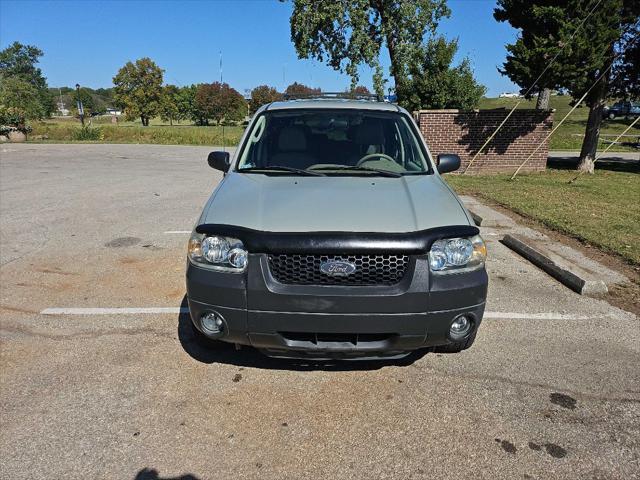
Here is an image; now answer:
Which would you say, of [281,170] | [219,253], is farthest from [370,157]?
[219,253]

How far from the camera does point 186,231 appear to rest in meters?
7.13

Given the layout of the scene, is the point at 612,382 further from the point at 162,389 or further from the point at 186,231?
the point at 186,231

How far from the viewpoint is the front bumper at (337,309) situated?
2625 mm

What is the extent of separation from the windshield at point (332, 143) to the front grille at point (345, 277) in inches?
49.5

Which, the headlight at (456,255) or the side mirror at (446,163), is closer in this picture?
the headlight at (456,255)

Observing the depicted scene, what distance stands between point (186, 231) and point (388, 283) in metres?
5.05

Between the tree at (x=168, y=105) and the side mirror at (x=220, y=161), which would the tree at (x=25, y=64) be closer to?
the tree at (x=168, y=105)

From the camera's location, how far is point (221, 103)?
47.8 metres

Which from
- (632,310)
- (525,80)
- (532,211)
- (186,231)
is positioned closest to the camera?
(632,310)

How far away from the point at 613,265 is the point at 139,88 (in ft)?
239

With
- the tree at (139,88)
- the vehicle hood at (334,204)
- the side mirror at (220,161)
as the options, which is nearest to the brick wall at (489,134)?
the side mirror at (220,161)

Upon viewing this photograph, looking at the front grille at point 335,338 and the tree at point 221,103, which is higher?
the tree at point 221,103

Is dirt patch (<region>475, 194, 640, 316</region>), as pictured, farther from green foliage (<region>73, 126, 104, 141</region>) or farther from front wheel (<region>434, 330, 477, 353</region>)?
green foliage (<region>73, 126, 104, 141</region>)

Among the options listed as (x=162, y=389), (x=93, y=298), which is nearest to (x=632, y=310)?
(x=162, y=389)
